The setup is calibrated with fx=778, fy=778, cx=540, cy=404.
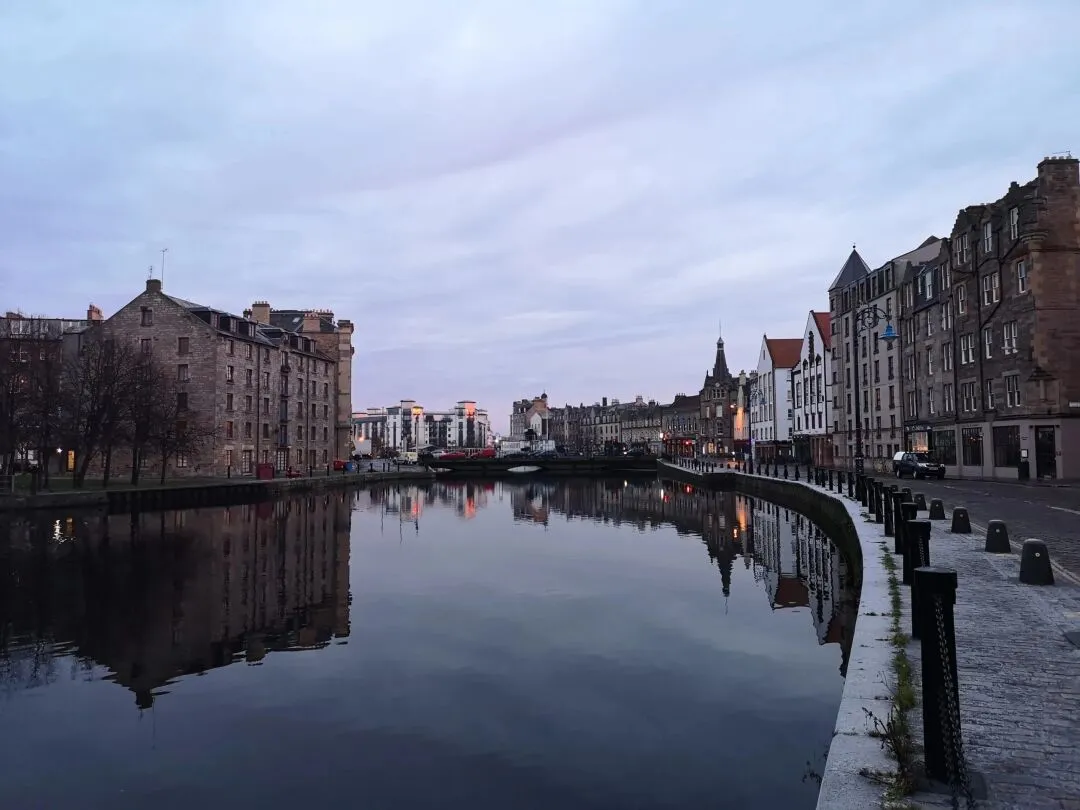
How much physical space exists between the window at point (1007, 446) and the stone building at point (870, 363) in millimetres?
13130

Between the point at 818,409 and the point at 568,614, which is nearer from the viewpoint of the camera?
the point at 568,614

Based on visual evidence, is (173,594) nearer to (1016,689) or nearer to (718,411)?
(1016,689)

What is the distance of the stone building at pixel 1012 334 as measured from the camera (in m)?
43.6

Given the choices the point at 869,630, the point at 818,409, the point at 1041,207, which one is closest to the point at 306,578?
the point at 869,630

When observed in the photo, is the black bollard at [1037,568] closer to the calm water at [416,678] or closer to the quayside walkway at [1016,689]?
the quayside walkway at [1016,689]

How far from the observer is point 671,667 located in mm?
13062

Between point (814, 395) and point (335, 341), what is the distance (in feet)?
177

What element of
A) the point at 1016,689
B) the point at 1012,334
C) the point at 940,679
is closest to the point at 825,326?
the point at 1012,334

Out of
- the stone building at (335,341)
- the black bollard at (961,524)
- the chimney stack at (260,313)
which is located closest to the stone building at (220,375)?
A: the chimney stack at (260,313)

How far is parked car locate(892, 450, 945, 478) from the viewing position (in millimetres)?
49812

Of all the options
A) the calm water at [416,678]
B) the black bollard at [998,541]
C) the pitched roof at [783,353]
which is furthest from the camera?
the pitched roof at [783,353]

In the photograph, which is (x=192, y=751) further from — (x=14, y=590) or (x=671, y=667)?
(x=14, y=590)

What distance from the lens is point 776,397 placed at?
99.4 m

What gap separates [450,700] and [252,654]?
478 centimetres
